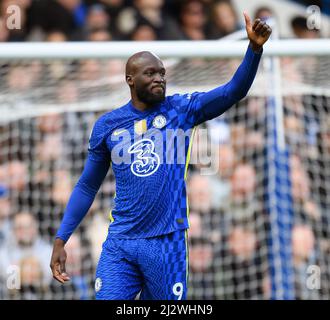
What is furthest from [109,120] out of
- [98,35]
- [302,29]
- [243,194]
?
[302,29]

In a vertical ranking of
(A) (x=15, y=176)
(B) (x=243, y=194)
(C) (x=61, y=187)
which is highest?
(A) (x=15, y=176)

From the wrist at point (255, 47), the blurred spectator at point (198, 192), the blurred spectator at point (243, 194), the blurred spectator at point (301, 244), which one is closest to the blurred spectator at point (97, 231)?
the blurred spectator at point (198, 192)

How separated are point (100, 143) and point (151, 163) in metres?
0.36

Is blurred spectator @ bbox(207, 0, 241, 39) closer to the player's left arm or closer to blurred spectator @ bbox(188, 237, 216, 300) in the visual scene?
blurred spectator @ bbox(188, 237, 216, 300)

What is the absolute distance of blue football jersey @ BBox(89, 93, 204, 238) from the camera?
5.06 metres

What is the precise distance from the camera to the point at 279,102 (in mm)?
7695

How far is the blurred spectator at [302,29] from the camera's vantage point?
373 inches

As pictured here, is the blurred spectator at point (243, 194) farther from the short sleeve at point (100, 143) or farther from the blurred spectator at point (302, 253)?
the short sleeve at point (100, 143)

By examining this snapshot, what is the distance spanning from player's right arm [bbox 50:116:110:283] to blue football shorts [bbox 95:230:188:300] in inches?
11.8

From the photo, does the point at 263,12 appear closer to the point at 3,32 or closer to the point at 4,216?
the point at 3,32

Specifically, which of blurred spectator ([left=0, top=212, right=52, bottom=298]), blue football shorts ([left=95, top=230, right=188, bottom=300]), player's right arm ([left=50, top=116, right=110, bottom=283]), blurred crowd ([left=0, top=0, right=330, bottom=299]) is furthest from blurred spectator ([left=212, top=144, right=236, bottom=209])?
blue football shorts ([left=95, top=230, right=188, bottom=300])

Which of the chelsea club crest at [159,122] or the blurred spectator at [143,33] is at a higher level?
the blurred spectator at [143,33]

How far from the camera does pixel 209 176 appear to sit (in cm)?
796

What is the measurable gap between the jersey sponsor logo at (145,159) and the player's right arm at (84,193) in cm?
25
